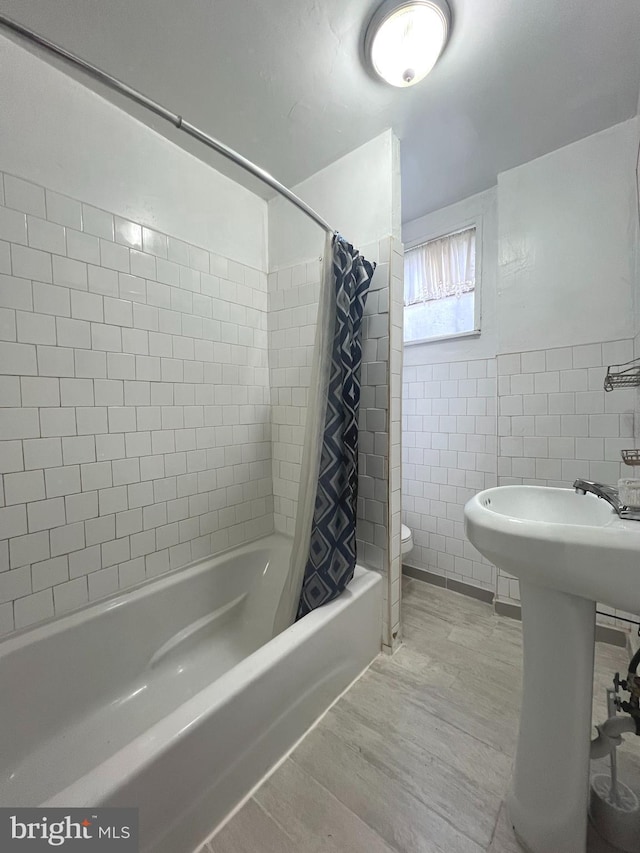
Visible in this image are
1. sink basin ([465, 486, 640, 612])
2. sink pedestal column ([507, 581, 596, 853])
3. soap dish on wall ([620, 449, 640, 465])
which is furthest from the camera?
soap dish on wall ([620, 449, 640, 465])

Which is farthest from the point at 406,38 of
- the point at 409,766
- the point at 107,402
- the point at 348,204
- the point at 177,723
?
the point at 409,766

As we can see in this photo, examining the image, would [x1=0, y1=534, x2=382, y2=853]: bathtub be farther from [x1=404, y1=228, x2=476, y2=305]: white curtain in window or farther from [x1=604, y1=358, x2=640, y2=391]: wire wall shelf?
[x1=404, y1=228, x2=476, y2=305]: white curtain in window

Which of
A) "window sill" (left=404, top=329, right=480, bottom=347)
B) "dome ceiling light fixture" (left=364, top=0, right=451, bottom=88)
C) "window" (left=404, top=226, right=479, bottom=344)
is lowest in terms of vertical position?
"window sill" (left=404, top=329, right=480, bottom=347)

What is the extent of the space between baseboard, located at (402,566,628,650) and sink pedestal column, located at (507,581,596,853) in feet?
2.72

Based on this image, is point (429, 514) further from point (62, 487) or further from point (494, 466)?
point (62, 487)

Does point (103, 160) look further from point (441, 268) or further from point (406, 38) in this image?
point (441, 268)

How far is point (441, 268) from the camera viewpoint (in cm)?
203

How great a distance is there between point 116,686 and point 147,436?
97cm

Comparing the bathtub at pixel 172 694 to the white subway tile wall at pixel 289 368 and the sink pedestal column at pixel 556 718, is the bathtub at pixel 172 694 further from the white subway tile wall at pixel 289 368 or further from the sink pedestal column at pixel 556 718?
the sink pedestal column at pixel 556 718

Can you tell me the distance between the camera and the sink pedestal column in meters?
0.72

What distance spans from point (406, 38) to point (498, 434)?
→ 65.4 inches

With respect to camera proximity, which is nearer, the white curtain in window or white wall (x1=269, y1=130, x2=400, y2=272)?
white wall (x1=269, y1=130, x2=400, y2=272)

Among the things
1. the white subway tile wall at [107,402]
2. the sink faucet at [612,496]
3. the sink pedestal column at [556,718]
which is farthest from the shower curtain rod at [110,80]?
the sink pedestal column at [556,718]

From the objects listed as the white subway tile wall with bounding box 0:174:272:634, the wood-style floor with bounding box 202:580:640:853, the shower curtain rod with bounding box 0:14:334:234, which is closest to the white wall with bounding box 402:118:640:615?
the wood-style floor with bounding box 202:580:640:853
